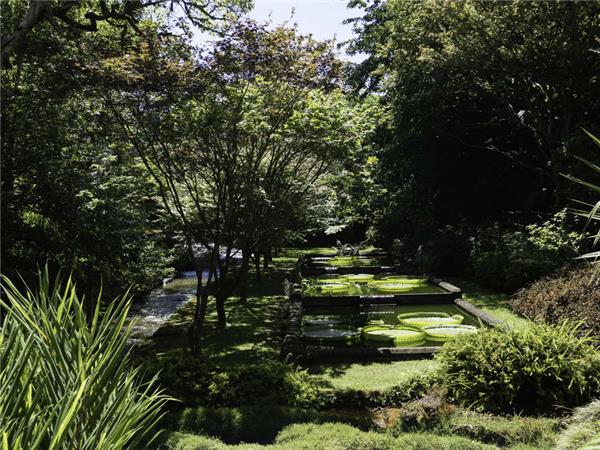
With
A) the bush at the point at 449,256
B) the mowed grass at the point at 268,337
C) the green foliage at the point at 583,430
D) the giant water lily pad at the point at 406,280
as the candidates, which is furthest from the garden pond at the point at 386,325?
the bush at the point at 449,256

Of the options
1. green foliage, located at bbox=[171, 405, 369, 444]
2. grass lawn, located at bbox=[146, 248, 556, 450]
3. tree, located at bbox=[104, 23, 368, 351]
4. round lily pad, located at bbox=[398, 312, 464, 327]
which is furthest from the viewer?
round lily pad, located at bbox=[398, 312, 464, 327]

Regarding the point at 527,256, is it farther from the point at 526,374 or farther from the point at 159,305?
the point at 159,305

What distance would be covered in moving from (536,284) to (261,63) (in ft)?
25.3

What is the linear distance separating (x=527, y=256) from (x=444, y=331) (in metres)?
4.81

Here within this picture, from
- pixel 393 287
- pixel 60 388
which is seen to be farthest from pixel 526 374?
pixel 393 287

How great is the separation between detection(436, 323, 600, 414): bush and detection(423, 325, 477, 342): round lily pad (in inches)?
107

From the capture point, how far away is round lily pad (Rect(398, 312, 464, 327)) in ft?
34.2

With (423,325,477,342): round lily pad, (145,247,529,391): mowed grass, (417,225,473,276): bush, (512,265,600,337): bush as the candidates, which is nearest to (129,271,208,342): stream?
(145,247,529,391): mowed grass

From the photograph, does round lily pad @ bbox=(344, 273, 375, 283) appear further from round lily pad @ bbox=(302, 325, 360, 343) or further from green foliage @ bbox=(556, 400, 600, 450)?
green foliage @ bbox=(556, 400, 600, 450)

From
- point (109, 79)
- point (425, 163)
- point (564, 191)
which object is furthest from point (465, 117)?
point (109, 79)

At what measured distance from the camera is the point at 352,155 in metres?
10.2

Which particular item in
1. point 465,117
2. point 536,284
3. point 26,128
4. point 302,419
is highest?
point 465,117

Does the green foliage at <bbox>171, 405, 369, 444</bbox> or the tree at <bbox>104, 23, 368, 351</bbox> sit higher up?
the tree at <bbox>104, 23, 368, 351</bbox>

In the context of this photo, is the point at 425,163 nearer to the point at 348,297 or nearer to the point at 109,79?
the point at 348,297
